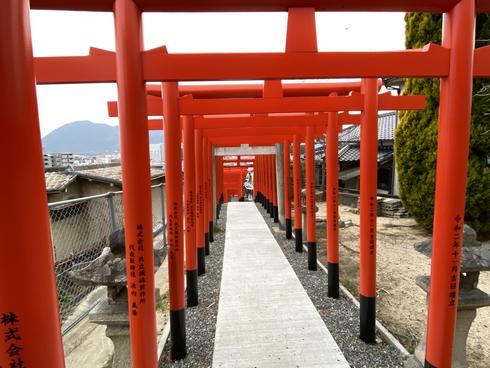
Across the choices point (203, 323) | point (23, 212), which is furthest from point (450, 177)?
point (203, 323)

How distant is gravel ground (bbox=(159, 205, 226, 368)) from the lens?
3.16 m

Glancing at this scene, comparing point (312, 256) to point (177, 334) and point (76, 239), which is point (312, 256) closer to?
point (177, 334)

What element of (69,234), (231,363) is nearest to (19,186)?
(231,363)

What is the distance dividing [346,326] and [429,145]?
6528mm

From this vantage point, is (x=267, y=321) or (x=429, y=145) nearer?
(x=267, y=321)

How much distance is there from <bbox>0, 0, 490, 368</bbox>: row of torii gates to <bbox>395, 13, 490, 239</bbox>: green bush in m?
5.07

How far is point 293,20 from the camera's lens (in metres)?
1.88

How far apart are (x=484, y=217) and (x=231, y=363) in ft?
26.0

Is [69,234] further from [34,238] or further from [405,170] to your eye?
[405,170]

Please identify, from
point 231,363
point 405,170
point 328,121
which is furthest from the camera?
point 405,170

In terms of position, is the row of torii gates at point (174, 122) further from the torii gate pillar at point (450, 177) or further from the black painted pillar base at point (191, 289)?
the black painted pillar base at point (191, 289)

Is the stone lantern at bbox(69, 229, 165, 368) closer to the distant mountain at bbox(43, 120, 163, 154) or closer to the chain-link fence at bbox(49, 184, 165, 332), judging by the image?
the chain-link fence at bbox(49, 184, 165, 332)

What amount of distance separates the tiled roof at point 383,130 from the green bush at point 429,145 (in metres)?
4.67

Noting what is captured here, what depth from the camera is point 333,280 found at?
443 centimetres
